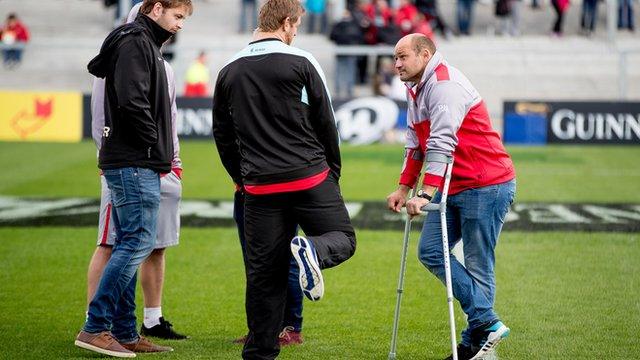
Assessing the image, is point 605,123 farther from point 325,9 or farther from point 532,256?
point 532,256

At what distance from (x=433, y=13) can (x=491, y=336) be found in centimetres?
2459

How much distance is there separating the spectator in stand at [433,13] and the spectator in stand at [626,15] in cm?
489

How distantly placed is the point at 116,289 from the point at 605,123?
1858 cm

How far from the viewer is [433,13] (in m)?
31.0

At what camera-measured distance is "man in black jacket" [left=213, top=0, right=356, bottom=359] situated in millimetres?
6410

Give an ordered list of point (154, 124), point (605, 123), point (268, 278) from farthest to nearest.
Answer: point (605, 123) < point (154, 124) < point (268, 278)

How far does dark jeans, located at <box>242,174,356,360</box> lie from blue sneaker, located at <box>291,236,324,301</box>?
285mm

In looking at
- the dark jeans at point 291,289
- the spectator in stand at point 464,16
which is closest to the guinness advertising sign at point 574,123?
the spectator in stand at point 464,16

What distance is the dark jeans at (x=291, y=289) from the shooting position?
25.4ft

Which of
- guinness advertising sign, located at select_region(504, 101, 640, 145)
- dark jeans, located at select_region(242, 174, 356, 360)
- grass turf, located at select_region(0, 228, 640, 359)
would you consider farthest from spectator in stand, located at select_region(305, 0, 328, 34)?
dark jeans, located at select_region(242, 174, 356, 360)

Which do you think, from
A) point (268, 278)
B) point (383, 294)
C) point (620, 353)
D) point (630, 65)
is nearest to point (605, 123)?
point (630, 65)

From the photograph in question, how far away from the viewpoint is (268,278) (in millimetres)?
6570

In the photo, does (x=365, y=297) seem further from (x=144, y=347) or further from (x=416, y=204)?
(x=416, y=204)

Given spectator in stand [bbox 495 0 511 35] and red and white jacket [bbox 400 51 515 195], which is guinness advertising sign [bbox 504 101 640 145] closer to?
spectator in stand [bbox 495 0 511 35]
